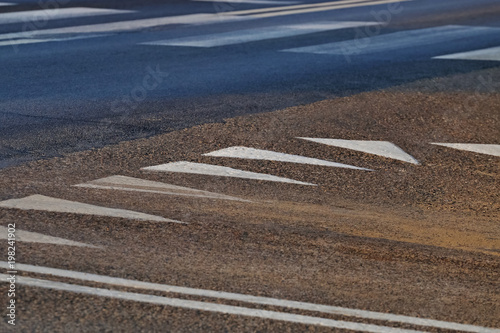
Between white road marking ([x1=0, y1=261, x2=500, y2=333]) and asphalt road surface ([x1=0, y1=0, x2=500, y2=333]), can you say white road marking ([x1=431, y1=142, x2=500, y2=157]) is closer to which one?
asphalt road surface ([x1=0, y1=0, x2=500, y2=333])

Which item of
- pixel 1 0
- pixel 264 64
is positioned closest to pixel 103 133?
pixel 264 64

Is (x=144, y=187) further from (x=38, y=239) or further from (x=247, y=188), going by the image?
(x=38, y=239)

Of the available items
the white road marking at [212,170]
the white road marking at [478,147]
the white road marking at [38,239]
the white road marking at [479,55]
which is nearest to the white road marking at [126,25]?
the white road marking at [479,55]

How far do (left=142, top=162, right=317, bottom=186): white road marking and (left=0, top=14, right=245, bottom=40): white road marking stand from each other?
8.18 meters

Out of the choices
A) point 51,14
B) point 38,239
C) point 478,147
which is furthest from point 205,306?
Result: point 51,14

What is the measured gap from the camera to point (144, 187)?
241 inches

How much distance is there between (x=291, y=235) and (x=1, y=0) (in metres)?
16.2

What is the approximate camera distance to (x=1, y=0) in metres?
19.6

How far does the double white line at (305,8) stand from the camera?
1839 centimetres

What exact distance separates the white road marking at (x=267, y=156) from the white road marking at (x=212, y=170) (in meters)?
0.41

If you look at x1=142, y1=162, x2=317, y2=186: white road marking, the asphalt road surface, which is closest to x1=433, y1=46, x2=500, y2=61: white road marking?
the asphalt road surface

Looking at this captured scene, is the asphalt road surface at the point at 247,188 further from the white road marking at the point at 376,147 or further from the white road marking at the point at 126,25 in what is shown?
the white road marking at the point at 126,25

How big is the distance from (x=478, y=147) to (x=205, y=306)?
4.42 metres

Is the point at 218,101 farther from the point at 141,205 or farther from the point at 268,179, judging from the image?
the point at 141,205
